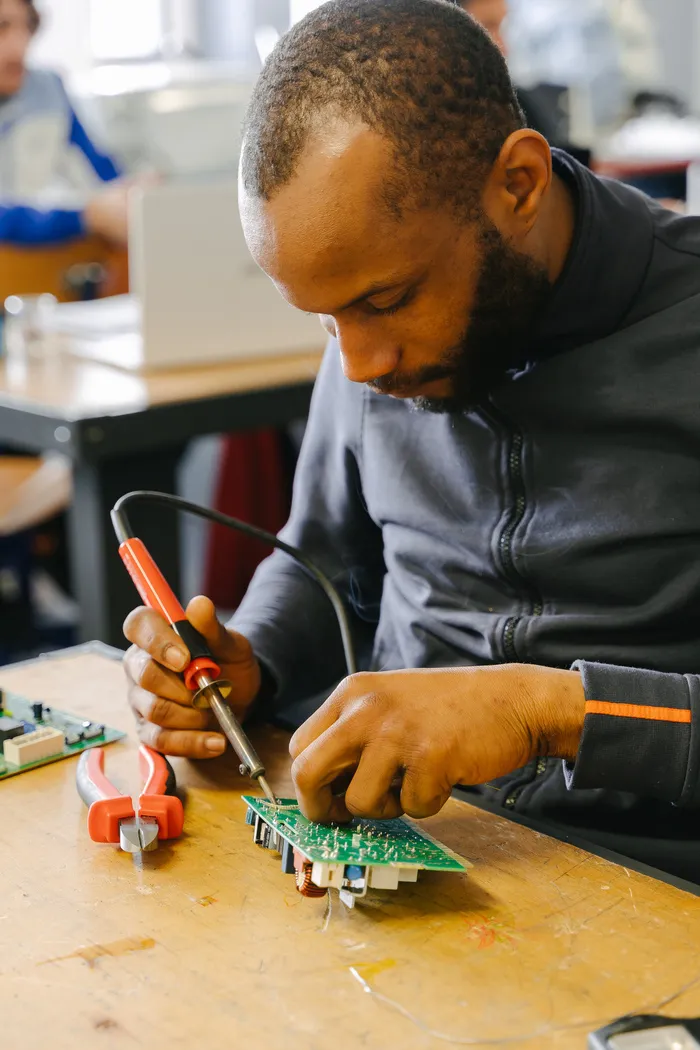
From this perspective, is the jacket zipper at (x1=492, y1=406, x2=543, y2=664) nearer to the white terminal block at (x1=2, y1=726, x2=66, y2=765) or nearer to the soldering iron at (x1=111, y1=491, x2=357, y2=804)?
the soldering iron at (x1=111, y1=491, x2=357, y2=804)

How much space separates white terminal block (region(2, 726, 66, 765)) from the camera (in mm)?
920

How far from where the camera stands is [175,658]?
0.94 m

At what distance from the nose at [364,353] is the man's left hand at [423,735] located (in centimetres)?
24

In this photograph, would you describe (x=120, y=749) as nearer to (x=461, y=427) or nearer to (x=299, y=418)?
(x=461, y=427)

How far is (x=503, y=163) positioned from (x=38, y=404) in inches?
46.1

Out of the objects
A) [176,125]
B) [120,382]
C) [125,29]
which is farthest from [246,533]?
[125,29]

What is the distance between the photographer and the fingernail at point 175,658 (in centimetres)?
94

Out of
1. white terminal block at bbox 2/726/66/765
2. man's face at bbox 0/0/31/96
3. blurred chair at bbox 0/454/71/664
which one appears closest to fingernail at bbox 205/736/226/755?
white terminal block at bbox 2/726/66/765

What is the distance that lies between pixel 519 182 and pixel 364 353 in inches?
6.8

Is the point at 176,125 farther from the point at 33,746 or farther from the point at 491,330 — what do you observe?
the point at 33,746

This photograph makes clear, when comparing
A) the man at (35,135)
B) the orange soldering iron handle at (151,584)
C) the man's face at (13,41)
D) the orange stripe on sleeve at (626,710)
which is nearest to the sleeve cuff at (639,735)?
the orange stripe on sleeve at (626,710)

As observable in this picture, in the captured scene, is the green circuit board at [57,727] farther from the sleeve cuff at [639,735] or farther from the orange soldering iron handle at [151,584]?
the sleeve cuff at [639,735]

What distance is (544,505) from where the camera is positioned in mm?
1035

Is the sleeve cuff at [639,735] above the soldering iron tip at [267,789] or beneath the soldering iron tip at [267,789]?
above
